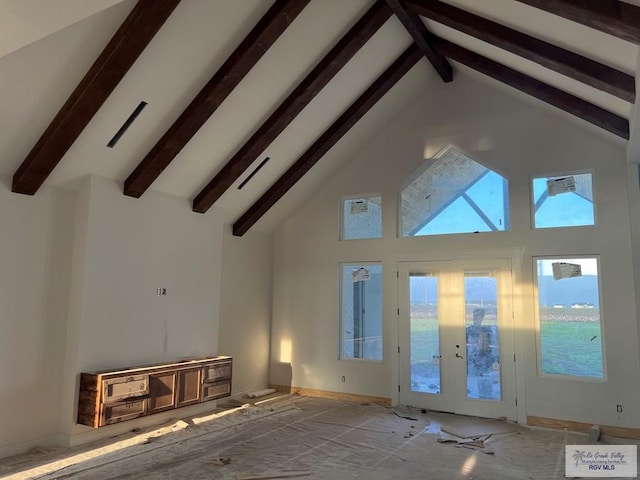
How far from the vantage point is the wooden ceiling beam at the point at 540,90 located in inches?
208

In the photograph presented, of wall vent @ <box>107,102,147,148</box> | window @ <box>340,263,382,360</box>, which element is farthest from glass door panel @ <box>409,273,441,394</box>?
wall vent @ <box>107,102,147,148</box>

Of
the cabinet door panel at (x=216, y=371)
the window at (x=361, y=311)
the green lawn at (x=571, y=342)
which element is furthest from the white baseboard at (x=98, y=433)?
the green lawn at (x=571, y=342)

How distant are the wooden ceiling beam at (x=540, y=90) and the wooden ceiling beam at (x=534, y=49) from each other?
102cm

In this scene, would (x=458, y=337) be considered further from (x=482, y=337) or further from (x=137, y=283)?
(x=137, y=283)

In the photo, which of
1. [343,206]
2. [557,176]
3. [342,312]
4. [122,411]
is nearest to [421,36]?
[557,176]

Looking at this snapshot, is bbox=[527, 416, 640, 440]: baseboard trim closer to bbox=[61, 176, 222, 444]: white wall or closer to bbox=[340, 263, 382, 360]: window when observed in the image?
bbox=[340, 263, 382, 360]: window

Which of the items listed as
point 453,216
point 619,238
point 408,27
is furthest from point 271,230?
point 619,238

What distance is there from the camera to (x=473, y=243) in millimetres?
6586

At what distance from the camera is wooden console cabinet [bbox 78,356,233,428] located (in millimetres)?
4836

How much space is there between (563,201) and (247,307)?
4977 millimetres

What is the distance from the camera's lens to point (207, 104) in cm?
491

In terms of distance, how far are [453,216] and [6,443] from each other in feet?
A: 19.8

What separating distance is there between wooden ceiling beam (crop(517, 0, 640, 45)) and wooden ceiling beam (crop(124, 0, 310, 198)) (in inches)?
92.7

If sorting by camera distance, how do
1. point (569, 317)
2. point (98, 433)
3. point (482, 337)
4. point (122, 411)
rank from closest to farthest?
point (122, 411)
point (98, 433)
point (569, 317)
point (482, 337)
